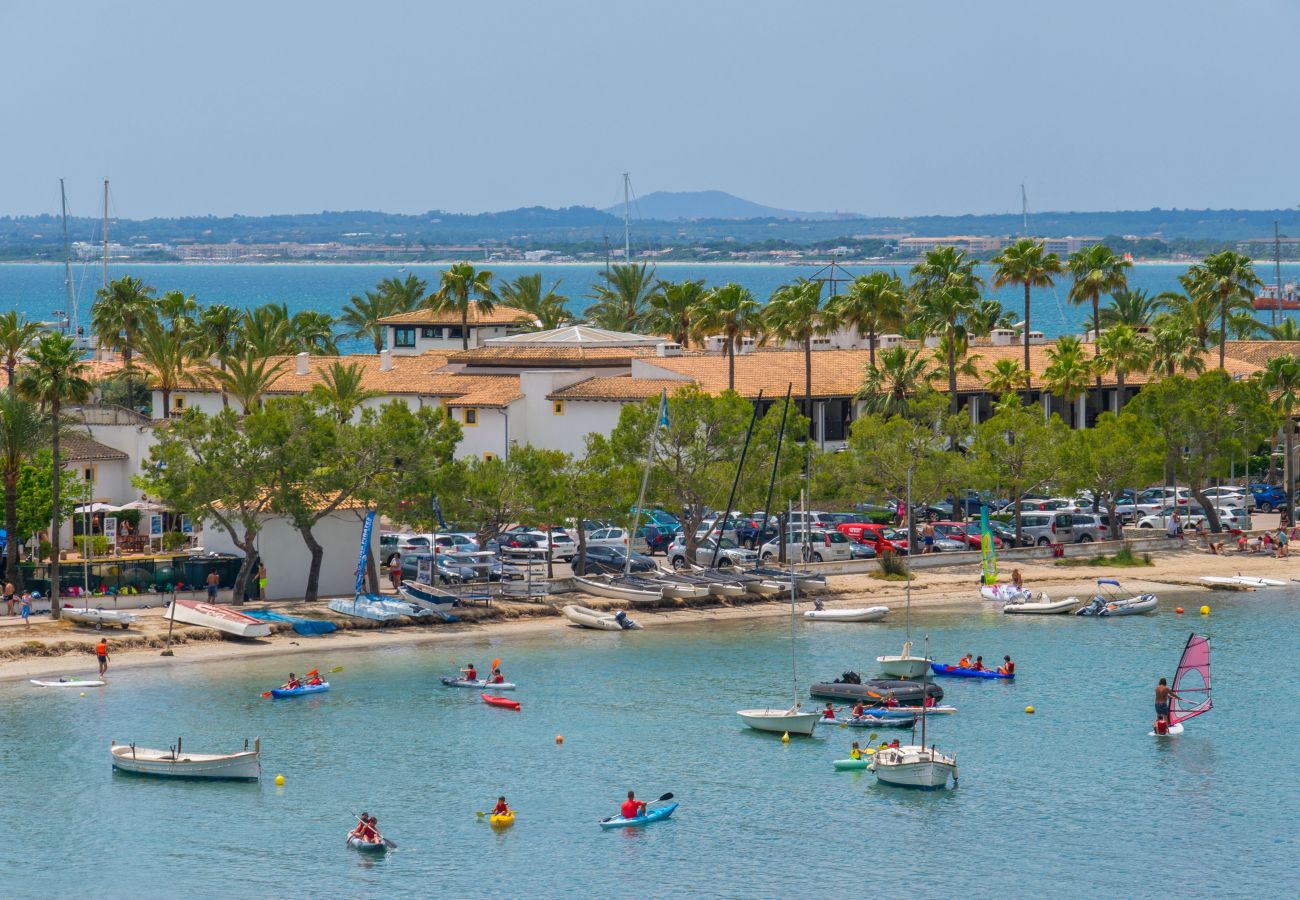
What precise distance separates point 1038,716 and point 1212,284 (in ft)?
182

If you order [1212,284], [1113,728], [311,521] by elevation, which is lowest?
[1113,728]

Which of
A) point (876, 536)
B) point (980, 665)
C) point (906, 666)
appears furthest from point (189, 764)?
point (876, 536)

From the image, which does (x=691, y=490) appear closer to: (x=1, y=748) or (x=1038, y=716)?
(x=1038, y=716)

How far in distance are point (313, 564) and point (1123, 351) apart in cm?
4970

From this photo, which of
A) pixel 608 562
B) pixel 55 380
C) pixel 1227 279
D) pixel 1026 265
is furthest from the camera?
pixel 1227 279

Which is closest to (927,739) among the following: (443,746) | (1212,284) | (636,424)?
(443,746)

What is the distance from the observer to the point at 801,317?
103m

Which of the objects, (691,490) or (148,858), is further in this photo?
(691,490)

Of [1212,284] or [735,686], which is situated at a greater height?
[1212,284]

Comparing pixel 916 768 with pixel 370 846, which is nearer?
pixel 370 846

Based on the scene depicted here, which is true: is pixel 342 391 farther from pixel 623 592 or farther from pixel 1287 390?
pixel 1287 390

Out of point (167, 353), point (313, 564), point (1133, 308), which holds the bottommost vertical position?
point (313, 564)

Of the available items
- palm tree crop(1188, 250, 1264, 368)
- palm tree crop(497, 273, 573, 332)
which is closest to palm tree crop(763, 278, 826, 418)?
palm tree crop(1188, 250, 1264, 368)

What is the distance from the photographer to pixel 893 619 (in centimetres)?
8494
